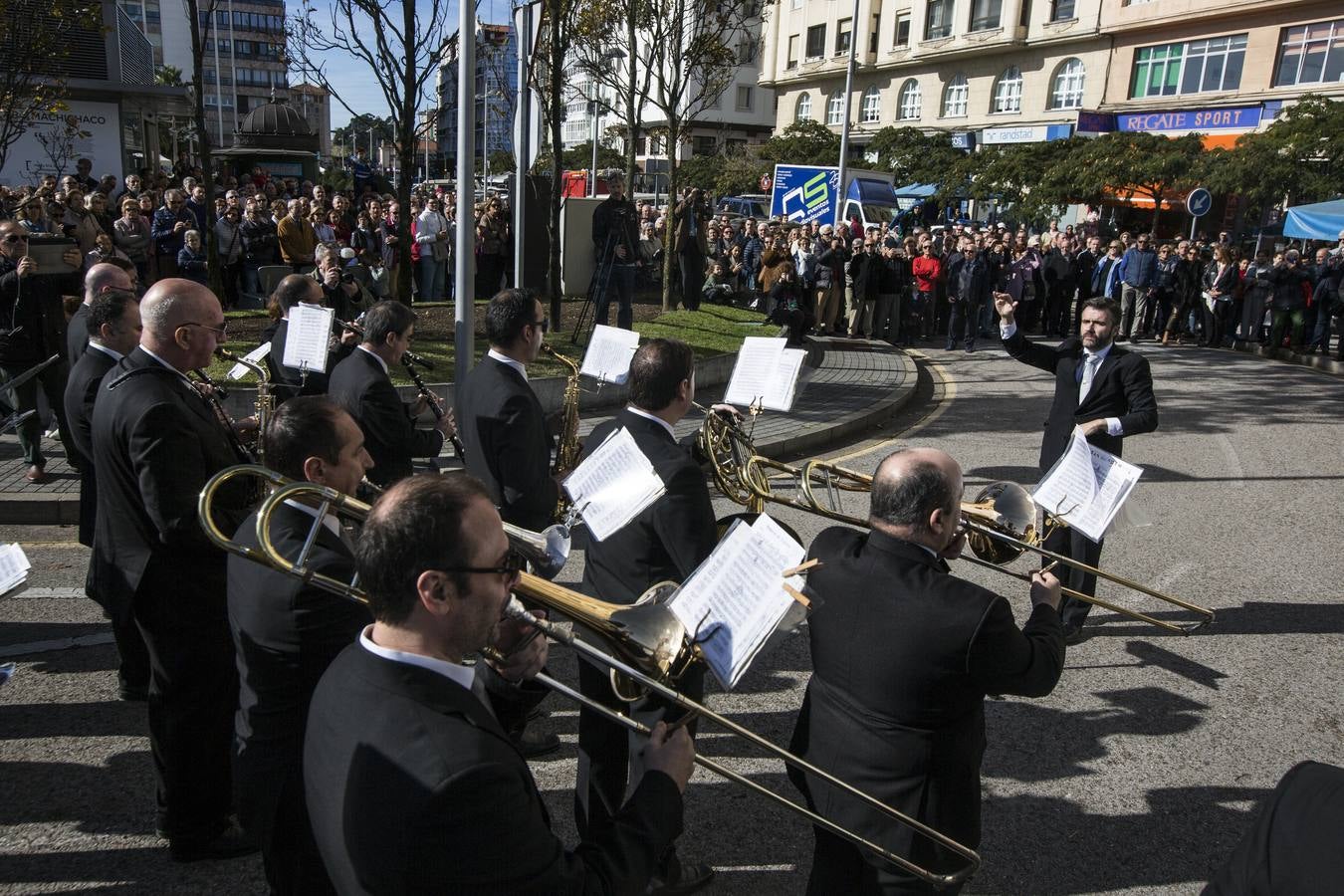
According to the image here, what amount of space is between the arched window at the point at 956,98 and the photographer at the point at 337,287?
46.7m

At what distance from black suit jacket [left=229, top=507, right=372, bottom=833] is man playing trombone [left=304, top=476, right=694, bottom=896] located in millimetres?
718

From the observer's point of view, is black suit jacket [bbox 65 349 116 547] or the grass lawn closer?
black suit jacket [bbox 65 349 116 547]

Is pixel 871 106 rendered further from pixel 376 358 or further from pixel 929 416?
pixel 376 358

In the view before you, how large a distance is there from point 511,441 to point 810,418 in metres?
6.65

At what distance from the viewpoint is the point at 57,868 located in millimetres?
3377

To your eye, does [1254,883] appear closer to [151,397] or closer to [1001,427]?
[151,397]

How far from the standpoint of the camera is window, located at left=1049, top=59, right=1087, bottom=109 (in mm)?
43188

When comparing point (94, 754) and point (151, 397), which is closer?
point (151, 397)

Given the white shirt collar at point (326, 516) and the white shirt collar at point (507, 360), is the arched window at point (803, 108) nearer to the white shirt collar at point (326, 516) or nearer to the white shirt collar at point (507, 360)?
the white shirt collar at point (507, 360)

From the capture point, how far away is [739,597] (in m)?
2.42

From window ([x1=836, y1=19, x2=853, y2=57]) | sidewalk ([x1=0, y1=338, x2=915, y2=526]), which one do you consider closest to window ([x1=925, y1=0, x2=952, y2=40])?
window ([x1=836, y1=19, x2=853, y2=57])

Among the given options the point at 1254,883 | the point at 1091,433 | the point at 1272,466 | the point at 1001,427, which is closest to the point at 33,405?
the point at 1091,433

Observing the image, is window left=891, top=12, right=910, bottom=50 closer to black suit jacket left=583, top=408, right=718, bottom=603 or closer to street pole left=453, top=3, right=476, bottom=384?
street pole left=453, top=3, right=476, bottom=384

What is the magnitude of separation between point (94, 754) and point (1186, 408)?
12375 millimetres
